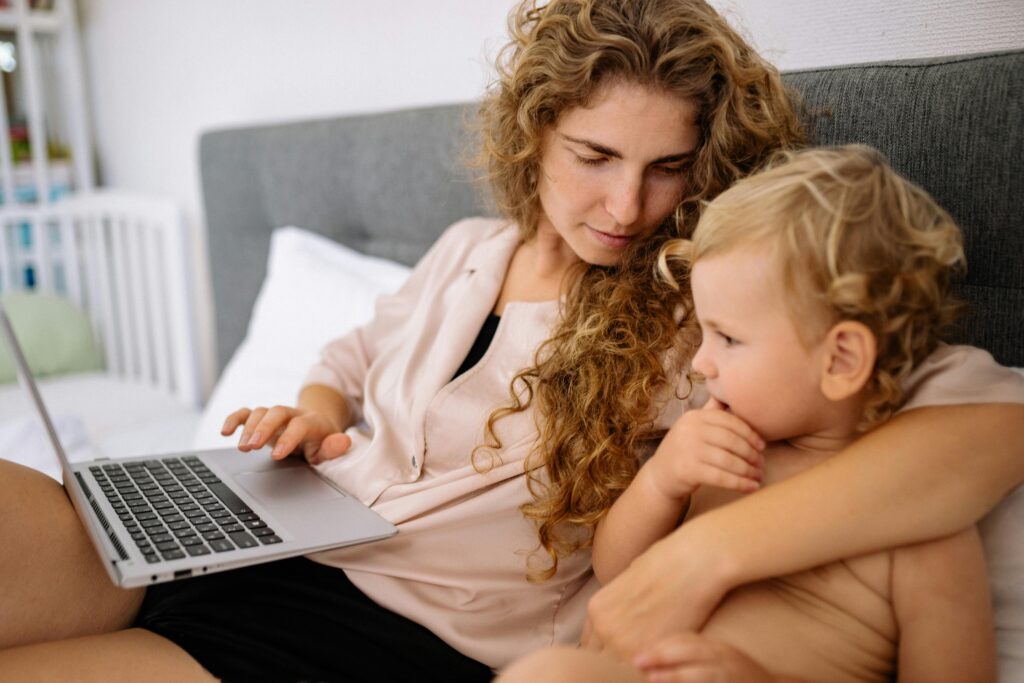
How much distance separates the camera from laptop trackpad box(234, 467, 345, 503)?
103 centimetres

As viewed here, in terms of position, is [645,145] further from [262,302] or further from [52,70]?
[52,70]

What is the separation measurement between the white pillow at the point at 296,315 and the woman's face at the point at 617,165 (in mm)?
629

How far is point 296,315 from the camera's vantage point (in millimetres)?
1656

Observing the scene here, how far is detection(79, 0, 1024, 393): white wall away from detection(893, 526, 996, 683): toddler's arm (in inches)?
22.8

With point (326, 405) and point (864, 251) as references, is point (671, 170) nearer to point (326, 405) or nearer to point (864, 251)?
point (864, 251)

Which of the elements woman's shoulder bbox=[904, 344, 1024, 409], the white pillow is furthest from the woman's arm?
the white pillow

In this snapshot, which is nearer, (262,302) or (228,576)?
(228,576)

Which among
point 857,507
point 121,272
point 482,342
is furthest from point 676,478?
point 121,272

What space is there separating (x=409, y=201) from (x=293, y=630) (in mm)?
871

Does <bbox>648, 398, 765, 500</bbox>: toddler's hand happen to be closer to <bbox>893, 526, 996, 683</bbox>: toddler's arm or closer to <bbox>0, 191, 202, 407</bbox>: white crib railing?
<bbox>893, 526, 996, 683</bbox>: toddler's arm

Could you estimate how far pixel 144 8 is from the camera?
8.78 ft

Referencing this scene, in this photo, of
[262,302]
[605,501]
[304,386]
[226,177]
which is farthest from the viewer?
[226,177]

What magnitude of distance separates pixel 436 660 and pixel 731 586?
367 mm

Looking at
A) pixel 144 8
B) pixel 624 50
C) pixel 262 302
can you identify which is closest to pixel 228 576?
pixel 624 50
